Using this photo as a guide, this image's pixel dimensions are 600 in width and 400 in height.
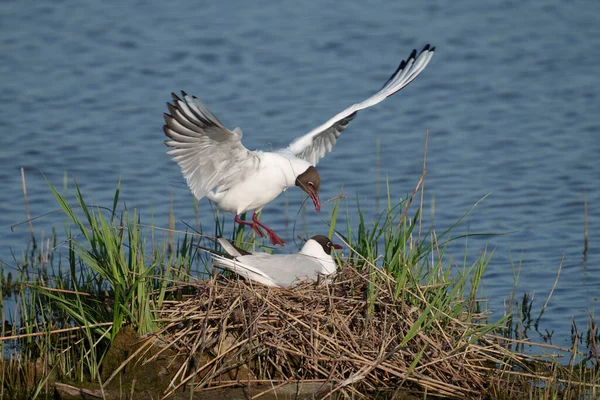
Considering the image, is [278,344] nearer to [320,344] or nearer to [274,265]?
[320,344]

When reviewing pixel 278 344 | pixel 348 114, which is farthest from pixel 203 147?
pixel 278 344

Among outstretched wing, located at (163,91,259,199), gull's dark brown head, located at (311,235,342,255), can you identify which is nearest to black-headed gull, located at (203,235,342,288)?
gull's dark brown head, located at (311,235,342,255)

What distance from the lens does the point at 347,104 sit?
13.9 metres

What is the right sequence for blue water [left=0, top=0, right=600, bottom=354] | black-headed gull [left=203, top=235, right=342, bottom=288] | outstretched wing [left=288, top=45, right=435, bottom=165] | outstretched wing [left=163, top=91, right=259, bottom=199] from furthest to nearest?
1. blue water [left=0, top=0, right=600, bottom=354]
2. outstretched wing [left=288, top=45, right=435, bottom=165]
3. outstretched wing [left=163, top=91, right=259, bottom=199]
4. black-headed gull [left=203, top=235, right=342, bottom=288]

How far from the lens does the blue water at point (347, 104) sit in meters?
10.4

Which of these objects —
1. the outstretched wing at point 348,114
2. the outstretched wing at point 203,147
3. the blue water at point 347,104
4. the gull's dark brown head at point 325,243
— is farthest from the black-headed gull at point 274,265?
the blue water at point 347,104

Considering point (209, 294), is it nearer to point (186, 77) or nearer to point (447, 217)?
point (447, 217)

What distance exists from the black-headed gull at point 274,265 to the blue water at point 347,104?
2.00m

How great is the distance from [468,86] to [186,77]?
4.29 m

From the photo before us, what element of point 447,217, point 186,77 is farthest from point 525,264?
point 186,77

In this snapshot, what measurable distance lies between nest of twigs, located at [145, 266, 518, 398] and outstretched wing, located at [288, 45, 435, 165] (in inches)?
96.6

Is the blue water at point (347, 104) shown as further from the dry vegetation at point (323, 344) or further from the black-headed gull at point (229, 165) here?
the dry vegetation at point (323, 344)

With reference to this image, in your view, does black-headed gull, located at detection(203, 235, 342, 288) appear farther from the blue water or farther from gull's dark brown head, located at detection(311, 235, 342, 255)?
the blue water

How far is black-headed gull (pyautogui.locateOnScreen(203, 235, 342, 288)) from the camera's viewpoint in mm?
6586
